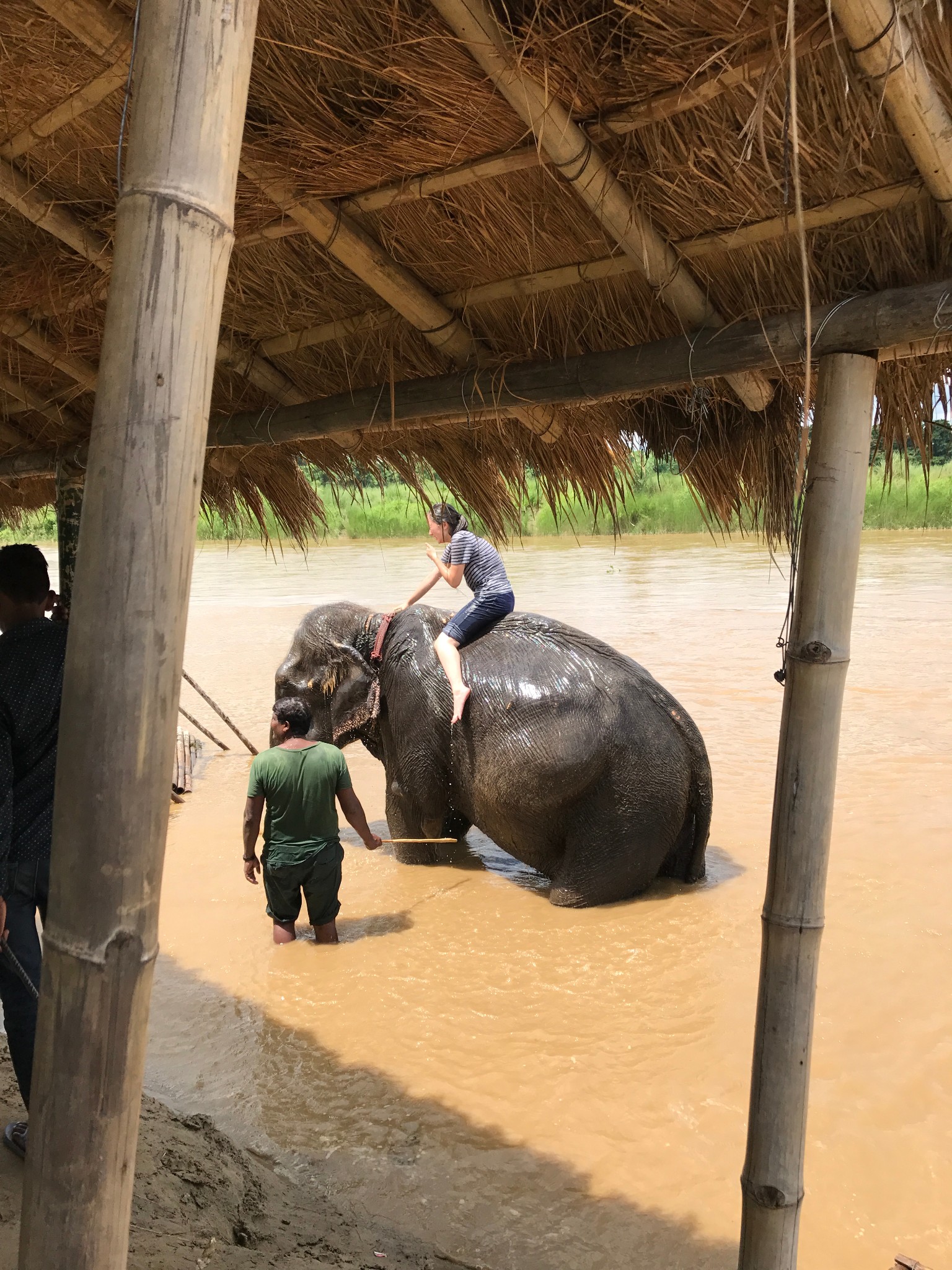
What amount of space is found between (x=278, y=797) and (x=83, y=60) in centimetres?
297

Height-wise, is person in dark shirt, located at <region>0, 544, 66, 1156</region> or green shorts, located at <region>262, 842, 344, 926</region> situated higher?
person in dark shirt, located at <region>0, 544, 66, 1156</region>

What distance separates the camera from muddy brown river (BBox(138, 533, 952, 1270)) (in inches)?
127

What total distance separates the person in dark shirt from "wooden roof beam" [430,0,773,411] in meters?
1.65

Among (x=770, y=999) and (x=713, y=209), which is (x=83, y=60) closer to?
(x=713, y=209)

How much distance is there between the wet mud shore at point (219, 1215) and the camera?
253cm

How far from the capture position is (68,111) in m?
2.93

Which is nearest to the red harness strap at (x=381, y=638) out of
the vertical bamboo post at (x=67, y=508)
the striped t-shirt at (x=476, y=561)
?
the striped t-shirt at (x=476, y=561)

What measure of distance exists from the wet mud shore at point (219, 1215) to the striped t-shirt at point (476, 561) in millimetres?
3262

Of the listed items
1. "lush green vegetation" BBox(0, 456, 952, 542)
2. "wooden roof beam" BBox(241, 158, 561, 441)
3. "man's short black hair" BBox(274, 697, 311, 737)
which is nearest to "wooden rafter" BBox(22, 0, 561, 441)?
"wooden roof beam" BBox(241, 158, 561, 441)

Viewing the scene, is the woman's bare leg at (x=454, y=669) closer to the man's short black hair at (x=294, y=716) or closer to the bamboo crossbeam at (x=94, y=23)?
the man's short black hair at (x=294, y=716)

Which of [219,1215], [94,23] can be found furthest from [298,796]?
[94,23]

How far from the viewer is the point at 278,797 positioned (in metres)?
4.71

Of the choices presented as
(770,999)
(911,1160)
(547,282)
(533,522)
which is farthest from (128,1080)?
(533,522)

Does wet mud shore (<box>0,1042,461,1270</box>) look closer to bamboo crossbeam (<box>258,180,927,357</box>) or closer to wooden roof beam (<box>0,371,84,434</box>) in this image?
bamboo crossbeam (<box>258,180,927,357</box>)
